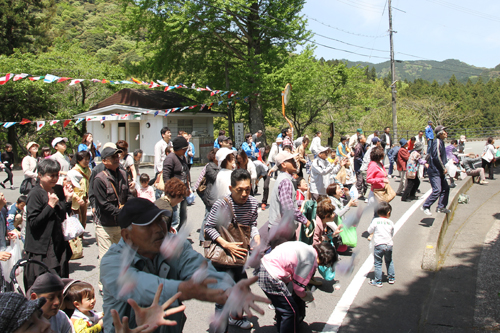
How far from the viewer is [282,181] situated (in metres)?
4.68

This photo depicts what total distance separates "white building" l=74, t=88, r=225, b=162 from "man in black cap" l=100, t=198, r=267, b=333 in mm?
23454

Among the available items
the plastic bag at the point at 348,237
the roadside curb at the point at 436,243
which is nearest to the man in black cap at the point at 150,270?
the plastic bag at the point at 348,237

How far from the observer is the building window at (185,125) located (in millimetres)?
27500

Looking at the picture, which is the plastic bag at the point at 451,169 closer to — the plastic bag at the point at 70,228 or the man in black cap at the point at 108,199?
the man in black cap at the point at 108,199

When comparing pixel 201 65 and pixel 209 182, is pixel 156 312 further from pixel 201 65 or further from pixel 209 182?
pixel 201 65

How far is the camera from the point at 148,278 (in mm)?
1830

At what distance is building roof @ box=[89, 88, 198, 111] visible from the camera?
88.7ft

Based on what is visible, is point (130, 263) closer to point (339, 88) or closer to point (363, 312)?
point (363, 312)

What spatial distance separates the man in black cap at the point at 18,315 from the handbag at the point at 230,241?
6.31ft

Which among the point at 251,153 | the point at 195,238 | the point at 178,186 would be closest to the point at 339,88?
the point at 251,153

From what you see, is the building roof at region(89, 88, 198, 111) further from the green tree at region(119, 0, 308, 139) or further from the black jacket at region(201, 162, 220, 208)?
the black jacket at region(201, 162, 220, 208)

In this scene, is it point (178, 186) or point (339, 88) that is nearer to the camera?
point (178, 186)

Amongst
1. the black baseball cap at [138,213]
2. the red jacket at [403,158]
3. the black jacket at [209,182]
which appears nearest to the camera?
the black baseball cap at [138,213]

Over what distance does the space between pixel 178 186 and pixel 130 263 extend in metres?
3.17
